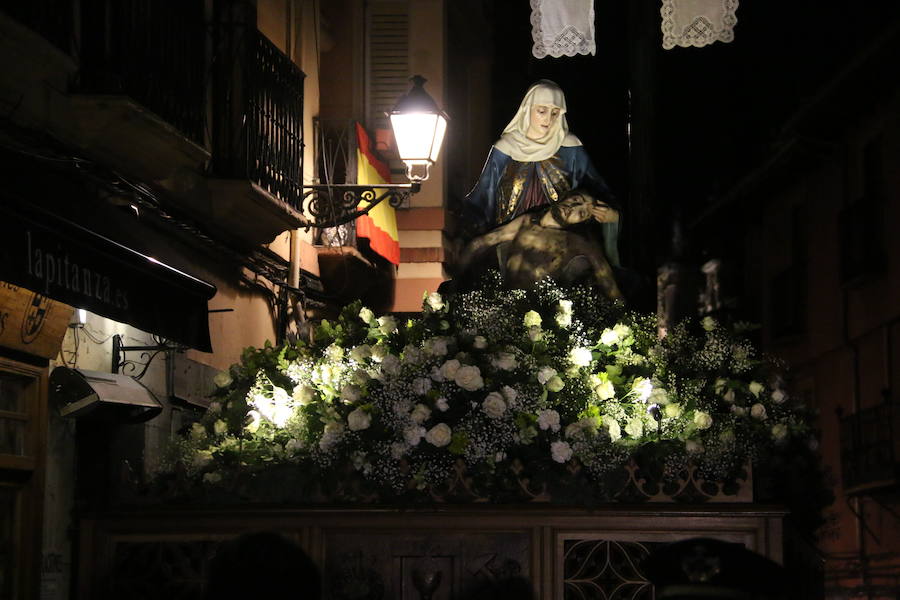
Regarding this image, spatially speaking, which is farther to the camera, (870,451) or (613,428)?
(870,451)

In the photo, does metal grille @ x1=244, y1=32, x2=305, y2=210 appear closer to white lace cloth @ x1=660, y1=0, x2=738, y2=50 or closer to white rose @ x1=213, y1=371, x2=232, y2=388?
white lace cloth @ x1=660, y1=0, x2=738, y2=50

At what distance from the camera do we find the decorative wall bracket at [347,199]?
460 inches

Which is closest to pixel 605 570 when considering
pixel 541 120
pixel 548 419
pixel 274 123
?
pixel 548 419

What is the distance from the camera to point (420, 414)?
645cm

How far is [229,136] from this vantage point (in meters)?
11.2

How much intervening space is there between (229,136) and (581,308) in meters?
4.52

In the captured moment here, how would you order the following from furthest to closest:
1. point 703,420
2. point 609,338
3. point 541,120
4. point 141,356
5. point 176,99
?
1. point 141,356
2. point 176,99
3. point 541,120
4. point 609,338
5. point 703,420

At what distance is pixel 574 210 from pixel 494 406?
78.5 inches

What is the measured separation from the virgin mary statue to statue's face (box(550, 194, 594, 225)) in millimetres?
104

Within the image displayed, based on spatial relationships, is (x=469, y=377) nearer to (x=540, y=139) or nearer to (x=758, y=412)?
(x=758, y=412)

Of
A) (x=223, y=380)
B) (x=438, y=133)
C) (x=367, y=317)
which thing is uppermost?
(x=438, y=133)

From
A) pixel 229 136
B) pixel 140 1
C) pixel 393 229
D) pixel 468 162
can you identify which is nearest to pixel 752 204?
pixel 468 162

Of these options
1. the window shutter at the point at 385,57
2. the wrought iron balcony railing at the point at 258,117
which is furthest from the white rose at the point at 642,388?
the window shutter at the point at 385,57

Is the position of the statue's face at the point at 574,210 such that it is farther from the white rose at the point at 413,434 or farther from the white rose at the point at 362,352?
the white rose at the point at 413,434
